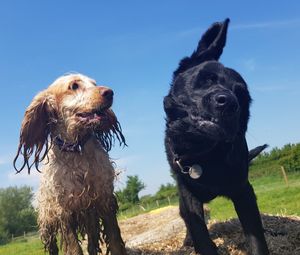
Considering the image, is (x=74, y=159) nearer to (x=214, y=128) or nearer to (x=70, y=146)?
(x=70, y=146)

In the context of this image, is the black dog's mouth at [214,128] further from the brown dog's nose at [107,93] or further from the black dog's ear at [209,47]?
the black dog's ear at [209,47]

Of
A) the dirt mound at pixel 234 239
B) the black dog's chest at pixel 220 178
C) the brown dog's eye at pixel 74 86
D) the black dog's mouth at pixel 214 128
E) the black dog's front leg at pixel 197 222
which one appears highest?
the brown dog's eye at pixel 74 86

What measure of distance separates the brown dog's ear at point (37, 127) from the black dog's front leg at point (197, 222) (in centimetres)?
154

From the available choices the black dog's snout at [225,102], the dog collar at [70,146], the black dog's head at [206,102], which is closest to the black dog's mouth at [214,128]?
the black dog's head at [206,102]

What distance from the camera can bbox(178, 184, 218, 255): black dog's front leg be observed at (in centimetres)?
477

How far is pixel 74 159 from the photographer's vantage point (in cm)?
486

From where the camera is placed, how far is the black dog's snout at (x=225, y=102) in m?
4.13

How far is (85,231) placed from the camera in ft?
16.3

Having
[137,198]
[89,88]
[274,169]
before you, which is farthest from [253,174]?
[89,88]

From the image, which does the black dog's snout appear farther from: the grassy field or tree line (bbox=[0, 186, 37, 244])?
tree line (bbox=[0, 186, 37, 244])

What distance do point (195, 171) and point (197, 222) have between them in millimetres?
530

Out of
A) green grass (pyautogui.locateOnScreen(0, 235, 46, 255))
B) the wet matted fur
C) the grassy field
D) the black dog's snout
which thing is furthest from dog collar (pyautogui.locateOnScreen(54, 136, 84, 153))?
green grass (pyautogui.locateOnScreen(0, 235, 46, 255))

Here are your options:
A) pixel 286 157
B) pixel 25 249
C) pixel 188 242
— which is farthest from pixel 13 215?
pixel 188 242

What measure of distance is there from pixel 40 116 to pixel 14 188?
60.4 meters
